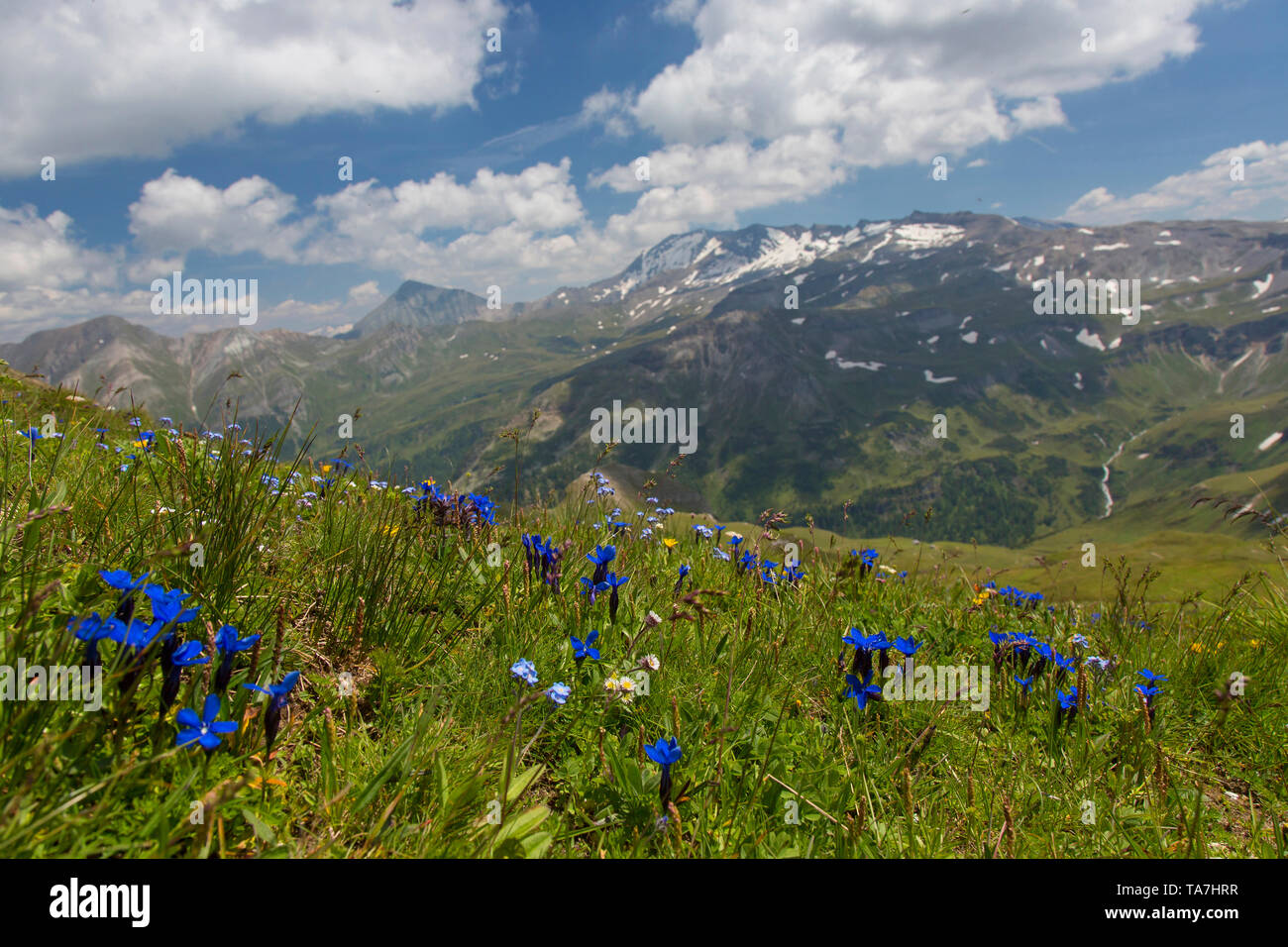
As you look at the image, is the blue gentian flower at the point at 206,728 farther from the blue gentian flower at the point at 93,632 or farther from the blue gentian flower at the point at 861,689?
the blue gentian flower at the point at 861,689

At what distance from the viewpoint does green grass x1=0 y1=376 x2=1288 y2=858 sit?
249 centimetres

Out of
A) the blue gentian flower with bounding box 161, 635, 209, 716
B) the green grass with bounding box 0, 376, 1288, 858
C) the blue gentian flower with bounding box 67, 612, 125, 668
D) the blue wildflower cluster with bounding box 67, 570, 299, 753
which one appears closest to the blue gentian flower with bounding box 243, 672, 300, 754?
the blue wildflower cluster with bounding box 67, 570, 299, 753

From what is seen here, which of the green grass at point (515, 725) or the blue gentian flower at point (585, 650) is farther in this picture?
the blue gentian flower at point (585, 650)

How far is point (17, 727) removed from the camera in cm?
230

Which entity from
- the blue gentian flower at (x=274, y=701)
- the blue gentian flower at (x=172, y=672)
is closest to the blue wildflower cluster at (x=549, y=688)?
the blue gentian flower at (x=274, y=701)

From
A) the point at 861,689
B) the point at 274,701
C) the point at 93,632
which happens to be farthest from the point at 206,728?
the point at 861,689

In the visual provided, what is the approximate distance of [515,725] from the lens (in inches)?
135

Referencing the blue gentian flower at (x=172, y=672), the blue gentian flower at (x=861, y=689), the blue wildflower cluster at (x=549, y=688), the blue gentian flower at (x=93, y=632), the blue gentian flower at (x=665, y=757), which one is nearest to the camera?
the blue gentian flower at (x=93, y=632)

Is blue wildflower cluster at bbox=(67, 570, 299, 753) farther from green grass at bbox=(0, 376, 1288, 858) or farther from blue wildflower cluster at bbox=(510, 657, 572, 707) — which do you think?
blue wildflower cluster at bbox=(510, 657, 572, 707)

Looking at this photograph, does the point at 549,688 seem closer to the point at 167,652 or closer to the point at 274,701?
the point at 274,701

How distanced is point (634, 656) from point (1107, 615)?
19.1 feet

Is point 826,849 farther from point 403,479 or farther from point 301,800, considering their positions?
point 403,479

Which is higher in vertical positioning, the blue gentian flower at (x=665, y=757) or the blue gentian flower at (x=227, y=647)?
the blue gentian flower at (x=227, y=647)

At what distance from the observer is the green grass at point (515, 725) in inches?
97.9
